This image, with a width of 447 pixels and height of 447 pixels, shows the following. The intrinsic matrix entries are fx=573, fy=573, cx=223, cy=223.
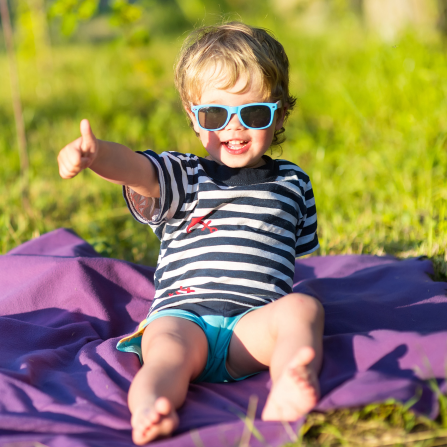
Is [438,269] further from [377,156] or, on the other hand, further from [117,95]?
[117,95]

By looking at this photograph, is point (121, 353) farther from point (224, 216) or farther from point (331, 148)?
point (331, 148)

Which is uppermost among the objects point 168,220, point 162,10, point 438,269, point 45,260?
point 162,10

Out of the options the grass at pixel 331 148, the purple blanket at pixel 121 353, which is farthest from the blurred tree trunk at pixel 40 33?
the purple blanket at pixel 121 353

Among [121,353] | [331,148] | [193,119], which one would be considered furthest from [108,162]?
[331,148]

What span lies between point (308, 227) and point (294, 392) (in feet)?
2.98

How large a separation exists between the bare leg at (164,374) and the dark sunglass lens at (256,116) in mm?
713

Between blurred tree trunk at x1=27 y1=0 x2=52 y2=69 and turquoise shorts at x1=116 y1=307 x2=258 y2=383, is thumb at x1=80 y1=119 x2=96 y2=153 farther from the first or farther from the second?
blurred tree trunk at x1=27 y1=0 x2=52 y2=69

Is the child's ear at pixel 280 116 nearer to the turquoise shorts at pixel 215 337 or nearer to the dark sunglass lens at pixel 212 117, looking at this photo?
the dark sunglass lens at pixel 212 117

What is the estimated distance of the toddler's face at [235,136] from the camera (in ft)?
6.49

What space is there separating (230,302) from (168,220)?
369mm

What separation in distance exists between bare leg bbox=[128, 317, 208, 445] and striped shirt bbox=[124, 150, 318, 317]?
0.14 meters

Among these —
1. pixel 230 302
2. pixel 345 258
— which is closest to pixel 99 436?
pixel 230 302

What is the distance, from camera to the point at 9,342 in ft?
6.76

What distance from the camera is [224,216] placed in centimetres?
199
